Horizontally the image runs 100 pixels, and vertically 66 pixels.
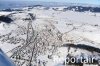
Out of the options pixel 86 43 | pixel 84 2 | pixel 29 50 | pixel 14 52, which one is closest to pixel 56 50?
pixel 29 50

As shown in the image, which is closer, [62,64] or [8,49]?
[62,64]

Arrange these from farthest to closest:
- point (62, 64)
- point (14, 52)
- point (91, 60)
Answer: point (14, 52) → point (91, 60) → point (62, 64)

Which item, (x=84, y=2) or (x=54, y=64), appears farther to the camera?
(x=84, y=2)

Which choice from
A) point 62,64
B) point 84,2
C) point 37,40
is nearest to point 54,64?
point 62,64

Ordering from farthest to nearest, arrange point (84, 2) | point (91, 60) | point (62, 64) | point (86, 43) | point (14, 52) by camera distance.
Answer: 1. point (84, 2)
2. point (86, 43)
3. point (14, 52)
4. point (91, 60)
5. point (62, 64)

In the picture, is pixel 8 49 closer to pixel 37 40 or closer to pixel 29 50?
pixel 29 50

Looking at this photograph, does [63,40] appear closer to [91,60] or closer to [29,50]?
[29,50]

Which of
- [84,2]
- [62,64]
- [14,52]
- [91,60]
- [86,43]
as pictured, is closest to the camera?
[62,64]

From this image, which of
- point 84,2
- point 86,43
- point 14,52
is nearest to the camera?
point 14,52
